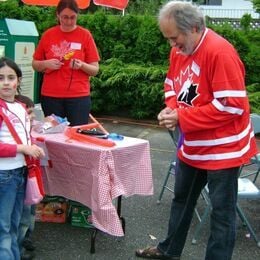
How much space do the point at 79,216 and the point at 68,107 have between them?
3.03 feet

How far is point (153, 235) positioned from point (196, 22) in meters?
1.86

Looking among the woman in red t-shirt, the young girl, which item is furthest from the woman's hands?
the woman in red t-shirt

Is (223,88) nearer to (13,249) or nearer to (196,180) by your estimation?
(196,180)

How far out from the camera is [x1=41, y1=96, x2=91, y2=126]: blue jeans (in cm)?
409

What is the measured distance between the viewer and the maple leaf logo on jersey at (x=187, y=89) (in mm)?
2729

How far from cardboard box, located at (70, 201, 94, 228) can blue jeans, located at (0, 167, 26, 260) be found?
38.0 inches

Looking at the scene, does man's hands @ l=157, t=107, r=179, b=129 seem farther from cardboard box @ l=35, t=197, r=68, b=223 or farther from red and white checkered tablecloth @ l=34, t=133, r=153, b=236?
cardboard box @ l=35, t=197, r=68, b=223

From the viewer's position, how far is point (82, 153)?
3309 millimetres

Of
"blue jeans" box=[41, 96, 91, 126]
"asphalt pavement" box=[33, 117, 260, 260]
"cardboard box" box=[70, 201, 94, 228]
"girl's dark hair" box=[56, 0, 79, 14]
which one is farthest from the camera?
"blue jeans" box=[41, 96, 91, 126]

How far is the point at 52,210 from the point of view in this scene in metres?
3.89

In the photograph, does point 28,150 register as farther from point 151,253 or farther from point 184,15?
point 151,253

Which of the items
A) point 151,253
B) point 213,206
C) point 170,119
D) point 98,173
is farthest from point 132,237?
point 170,119

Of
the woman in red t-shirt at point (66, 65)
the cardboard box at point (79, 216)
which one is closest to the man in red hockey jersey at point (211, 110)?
the cardboard box at point (79, 216)

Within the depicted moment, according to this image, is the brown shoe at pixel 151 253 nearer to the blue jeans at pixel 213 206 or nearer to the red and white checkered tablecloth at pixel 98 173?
the blue jeans at pixel 213 206
